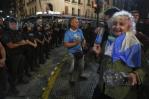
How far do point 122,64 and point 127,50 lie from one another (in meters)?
0.14

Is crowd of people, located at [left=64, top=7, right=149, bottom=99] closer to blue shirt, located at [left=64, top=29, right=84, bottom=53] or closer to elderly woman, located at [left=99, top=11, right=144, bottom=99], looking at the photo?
elderly woman, located at [left=99, top=11, right=144, bottom=99]

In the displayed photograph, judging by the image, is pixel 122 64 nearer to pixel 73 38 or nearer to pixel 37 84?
pixel 73 38

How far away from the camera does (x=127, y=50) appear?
4230 mm

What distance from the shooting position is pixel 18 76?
11594mm

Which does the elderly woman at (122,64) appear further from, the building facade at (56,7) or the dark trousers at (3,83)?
the building facade at (56,7)

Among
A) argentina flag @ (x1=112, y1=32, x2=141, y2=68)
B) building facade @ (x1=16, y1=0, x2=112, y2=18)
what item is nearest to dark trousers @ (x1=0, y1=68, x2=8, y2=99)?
argentina flag @ (x1=112, y1=32, x2=141, y2=68)

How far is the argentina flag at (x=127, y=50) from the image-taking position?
4238 mm

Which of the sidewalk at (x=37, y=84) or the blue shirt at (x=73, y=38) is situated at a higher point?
the blue shirt at (x=73, y=38)

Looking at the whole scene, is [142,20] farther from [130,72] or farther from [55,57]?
[55,57]

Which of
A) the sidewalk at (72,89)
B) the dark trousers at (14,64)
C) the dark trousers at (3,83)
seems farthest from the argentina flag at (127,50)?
the dark trousers at (14,64)

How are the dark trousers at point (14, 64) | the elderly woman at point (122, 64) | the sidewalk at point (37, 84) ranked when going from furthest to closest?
1. the dark trousers at point (14, 64)
2. the sidewalk at point (37, 84)
3. the elderly woman at point (122, 64)

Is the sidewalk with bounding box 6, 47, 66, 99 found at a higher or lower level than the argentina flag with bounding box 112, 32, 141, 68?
lower

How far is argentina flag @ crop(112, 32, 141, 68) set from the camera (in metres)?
4.24

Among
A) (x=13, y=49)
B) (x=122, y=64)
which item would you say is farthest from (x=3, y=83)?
(x=122, y=64)
